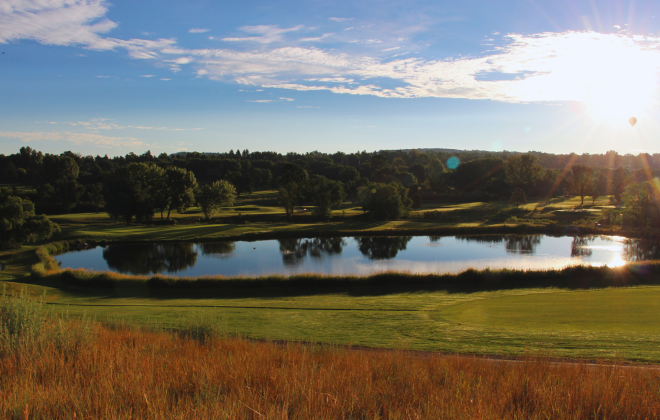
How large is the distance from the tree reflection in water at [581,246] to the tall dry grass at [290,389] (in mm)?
34857

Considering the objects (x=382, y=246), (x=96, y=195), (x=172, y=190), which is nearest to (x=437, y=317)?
(x=382, y=246)

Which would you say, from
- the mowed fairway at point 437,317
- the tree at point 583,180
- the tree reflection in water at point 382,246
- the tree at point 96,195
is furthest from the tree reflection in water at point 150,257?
the tree at point 583,180

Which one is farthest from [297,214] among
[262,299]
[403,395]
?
[403,395]

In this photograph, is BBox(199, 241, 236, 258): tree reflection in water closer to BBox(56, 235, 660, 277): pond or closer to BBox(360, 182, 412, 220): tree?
BBox(56, 235, 660, 277): pond

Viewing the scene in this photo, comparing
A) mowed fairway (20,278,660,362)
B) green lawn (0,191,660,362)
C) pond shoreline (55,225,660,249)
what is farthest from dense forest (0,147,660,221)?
mowed fairway (20,278,660,362)

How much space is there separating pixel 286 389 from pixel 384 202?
54465 mm

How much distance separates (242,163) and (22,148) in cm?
6210

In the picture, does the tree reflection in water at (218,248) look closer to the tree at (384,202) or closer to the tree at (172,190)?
the tree at (172,190)

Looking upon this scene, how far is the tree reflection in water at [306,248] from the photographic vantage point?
3637cm

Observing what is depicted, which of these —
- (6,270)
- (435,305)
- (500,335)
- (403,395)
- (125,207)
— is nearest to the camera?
(403,395)

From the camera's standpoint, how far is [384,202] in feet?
192

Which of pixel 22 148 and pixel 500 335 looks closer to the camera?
pixel 500 335

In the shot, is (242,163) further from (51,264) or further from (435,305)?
(435,305)

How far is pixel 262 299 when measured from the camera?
18.6 meters
